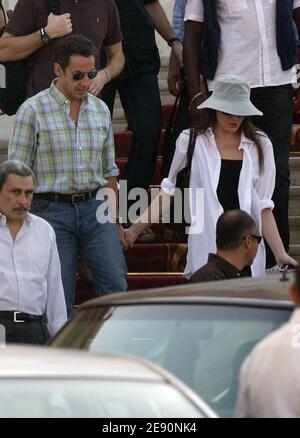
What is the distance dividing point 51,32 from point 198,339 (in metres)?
4.56

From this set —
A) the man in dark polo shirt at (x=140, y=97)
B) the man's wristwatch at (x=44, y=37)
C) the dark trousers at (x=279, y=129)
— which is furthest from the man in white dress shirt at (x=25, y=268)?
the man in dark polo shirt at (x=140, y=97)

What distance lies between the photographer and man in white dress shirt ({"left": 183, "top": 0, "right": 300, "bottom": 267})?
9688mm

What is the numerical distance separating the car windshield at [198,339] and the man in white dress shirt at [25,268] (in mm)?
2222

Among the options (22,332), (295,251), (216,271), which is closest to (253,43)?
(295,251)

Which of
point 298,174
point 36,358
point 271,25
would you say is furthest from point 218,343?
point 298,174

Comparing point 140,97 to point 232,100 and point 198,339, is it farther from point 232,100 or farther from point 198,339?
point 198,339

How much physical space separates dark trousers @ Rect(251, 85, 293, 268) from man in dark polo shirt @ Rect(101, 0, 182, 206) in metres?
1.17

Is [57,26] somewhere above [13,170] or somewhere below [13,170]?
above

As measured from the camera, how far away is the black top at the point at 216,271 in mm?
7398

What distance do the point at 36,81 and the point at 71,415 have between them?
5.86 metres

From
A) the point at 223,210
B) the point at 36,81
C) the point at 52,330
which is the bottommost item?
the point at 52,330

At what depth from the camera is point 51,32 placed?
968 centimetres
